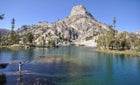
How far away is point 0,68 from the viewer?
6831 cm

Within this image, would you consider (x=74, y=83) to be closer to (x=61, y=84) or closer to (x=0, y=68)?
(x=61, y=84)

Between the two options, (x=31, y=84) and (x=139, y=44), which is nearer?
(x=31, y=84)

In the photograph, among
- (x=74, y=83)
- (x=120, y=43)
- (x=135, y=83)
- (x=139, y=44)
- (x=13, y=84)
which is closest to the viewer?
(x=13, y=84)

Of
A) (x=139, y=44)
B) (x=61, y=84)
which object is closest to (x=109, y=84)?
(x=61, y=84)

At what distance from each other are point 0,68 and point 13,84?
25.3 meters

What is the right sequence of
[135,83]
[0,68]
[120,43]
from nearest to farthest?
[135,83] → [0,68] → [120,43]

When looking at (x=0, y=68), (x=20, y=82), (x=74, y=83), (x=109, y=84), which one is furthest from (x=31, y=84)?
(x=0, y=68)

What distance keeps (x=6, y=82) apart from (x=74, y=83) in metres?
18.4

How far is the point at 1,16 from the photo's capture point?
46.3 meters

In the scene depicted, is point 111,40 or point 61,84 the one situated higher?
point 111,40

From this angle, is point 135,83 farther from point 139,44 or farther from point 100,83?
point 139,44

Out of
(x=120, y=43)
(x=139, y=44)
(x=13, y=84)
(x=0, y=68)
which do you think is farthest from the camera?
(x=120, y=43)

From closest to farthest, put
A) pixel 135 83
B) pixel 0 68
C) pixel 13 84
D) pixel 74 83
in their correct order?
pixel 13 84, pixel 74 83, pixel 135 83, pixel 0 68

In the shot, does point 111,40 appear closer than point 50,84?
No
